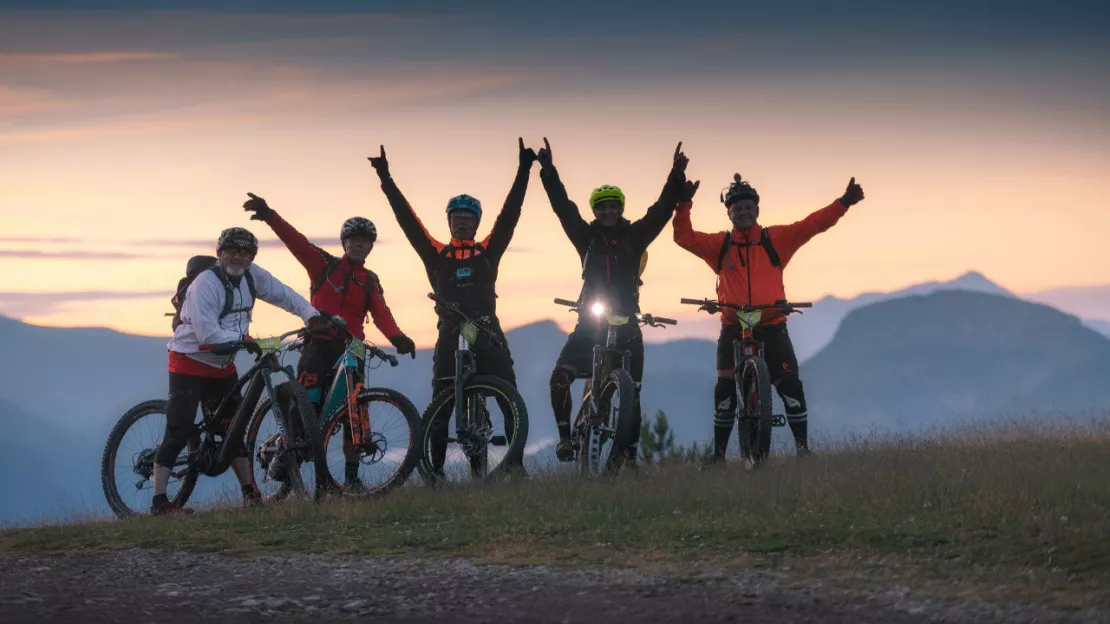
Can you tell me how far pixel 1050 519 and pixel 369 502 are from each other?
203 inches

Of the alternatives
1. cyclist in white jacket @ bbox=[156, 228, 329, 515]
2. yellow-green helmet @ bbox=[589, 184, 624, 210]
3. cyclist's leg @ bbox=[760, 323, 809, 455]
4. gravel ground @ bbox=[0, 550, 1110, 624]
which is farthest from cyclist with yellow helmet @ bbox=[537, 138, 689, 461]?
gravel ground @ bbox=[0, 550, 1110, 624]

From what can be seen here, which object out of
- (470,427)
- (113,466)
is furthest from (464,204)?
(113,466)

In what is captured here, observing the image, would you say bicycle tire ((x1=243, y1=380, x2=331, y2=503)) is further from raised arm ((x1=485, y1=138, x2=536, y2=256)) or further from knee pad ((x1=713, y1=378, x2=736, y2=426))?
knee pad ((x1=713, y1=378, x2=736, y2=426))

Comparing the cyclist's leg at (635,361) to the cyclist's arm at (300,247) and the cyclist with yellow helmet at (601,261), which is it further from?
the cyclist's arm at (300,247)

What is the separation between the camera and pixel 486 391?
11.4m

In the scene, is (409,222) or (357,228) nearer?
(357,228)

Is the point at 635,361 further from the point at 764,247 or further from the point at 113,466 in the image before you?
the point at 113,466

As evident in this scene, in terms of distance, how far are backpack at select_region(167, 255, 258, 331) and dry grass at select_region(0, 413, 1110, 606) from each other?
172cm

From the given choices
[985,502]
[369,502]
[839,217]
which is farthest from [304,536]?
[839,217]

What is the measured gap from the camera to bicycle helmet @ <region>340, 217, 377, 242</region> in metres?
11.8

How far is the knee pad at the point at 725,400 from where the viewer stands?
41.4 ft

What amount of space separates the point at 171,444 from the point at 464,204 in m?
3.34

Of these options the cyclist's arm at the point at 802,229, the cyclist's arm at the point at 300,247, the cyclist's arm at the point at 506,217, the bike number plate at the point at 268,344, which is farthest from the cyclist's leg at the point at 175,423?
the cyclist's arm at the point at 802,229

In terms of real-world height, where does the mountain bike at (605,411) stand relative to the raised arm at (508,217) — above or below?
below
